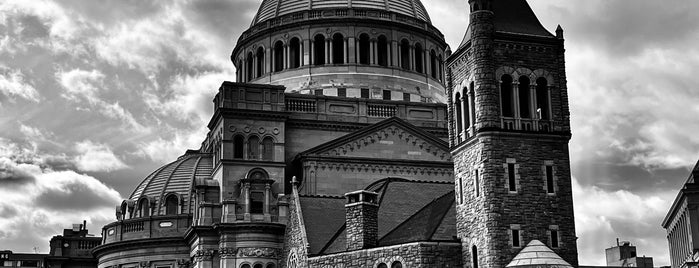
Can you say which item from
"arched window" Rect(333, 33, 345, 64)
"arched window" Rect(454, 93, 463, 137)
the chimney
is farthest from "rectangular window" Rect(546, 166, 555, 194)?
"arched window" Rect(333, 33, 345, 64)

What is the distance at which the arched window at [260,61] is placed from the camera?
8594 centimetres

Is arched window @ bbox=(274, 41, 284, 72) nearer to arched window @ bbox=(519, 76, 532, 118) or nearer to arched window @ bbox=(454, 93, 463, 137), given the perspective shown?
arched window @ bbox=(454, 93, 463, 137)

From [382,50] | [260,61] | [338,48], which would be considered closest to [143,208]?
[260,61]

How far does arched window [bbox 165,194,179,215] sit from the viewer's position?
73188 mm

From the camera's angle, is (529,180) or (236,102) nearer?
(529,180)

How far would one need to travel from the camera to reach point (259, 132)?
225 ft

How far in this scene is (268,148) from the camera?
68.7 meters

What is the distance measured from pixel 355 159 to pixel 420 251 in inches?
846

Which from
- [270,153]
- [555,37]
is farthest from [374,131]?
[555,37]

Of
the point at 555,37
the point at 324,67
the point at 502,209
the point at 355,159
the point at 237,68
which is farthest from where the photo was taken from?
the point at 237,68

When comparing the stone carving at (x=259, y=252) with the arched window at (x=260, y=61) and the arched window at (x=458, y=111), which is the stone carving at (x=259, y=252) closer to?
the arched window at (x=458, y=111)

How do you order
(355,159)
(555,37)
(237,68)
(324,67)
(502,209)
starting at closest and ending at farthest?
(502,209)
(555,37)
(355,159)
(324,67)
(237,68)

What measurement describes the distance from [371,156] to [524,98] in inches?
874

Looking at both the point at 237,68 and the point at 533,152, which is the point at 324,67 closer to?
the point at 237,68
